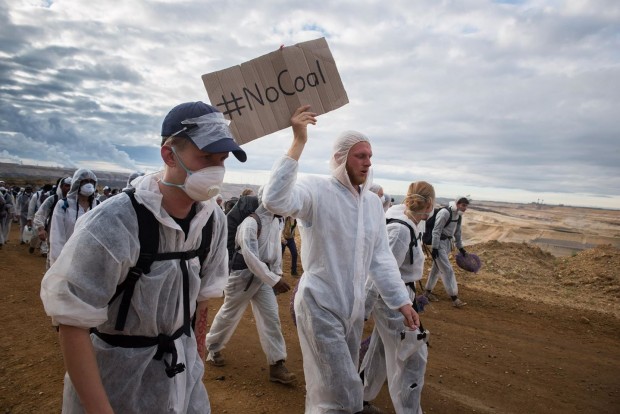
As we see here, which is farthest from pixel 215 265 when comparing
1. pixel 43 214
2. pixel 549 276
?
pixel 549 276

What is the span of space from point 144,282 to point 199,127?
2.21ft

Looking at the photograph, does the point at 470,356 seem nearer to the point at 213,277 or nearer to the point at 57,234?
the point at 213,277

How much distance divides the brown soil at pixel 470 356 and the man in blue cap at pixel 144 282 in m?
2.80

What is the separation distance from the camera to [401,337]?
3615 millimetres

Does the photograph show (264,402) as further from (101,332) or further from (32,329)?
(32,329)

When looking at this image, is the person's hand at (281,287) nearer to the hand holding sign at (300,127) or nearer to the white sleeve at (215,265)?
the hand holding sign at (300,127)

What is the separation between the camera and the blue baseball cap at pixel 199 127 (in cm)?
168

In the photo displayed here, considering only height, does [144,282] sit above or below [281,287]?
above

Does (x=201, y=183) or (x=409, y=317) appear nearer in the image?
(x=201, y=183)

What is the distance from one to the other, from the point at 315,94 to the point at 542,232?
109ft

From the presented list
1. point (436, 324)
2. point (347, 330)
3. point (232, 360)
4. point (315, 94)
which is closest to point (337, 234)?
point (347, 330)

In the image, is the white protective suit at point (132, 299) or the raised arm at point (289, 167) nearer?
the white protective suit at point (132, 299)

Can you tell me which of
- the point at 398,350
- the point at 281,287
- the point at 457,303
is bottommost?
the point at 457,303

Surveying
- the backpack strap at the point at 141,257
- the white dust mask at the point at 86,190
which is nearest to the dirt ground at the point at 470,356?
the white dust mask at the point at 86,190
